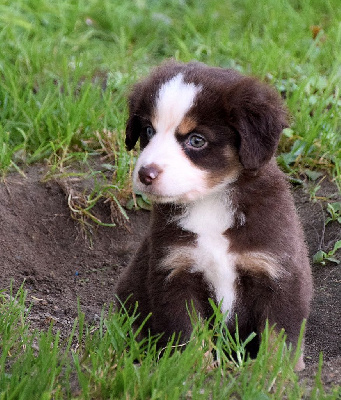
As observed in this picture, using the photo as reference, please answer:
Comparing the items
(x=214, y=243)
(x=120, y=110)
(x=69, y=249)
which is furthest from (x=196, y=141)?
(x=120, y=110)

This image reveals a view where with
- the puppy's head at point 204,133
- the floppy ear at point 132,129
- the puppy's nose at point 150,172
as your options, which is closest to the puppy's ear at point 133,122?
the floppy ear at point 132,129

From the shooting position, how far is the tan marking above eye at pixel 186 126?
3.58 metres

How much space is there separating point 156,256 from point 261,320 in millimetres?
605

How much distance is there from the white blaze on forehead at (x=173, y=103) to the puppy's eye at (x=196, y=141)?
0.09m

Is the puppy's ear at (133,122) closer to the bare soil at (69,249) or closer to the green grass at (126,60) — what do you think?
the bare soil at (69,249)

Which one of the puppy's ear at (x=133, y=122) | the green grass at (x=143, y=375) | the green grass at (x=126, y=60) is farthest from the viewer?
the green grass at (x=126, y=60)

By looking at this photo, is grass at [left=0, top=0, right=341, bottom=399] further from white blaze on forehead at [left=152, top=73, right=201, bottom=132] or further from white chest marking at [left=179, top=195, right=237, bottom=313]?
white blaze on forehead at [left=152, top=73, right=201, bottom=132]

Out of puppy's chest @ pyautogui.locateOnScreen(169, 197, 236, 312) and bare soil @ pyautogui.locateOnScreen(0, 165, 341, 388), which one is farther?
bare soil @ pyautogui.locateOnScreen(0, 165, 341, 388)

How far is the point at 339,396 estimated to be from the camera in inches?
122

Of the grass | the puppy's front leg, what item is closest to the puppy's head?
the puppy's front leg

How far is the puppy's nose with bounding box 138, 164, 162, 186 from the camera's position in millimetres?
3471

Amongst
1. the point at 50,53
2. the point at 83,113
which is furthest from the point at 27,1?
the point at 83,113

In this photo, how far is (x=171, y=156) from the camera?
139 inches

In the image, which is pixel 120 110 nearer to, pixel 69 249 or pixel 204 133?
pixel 69 249
